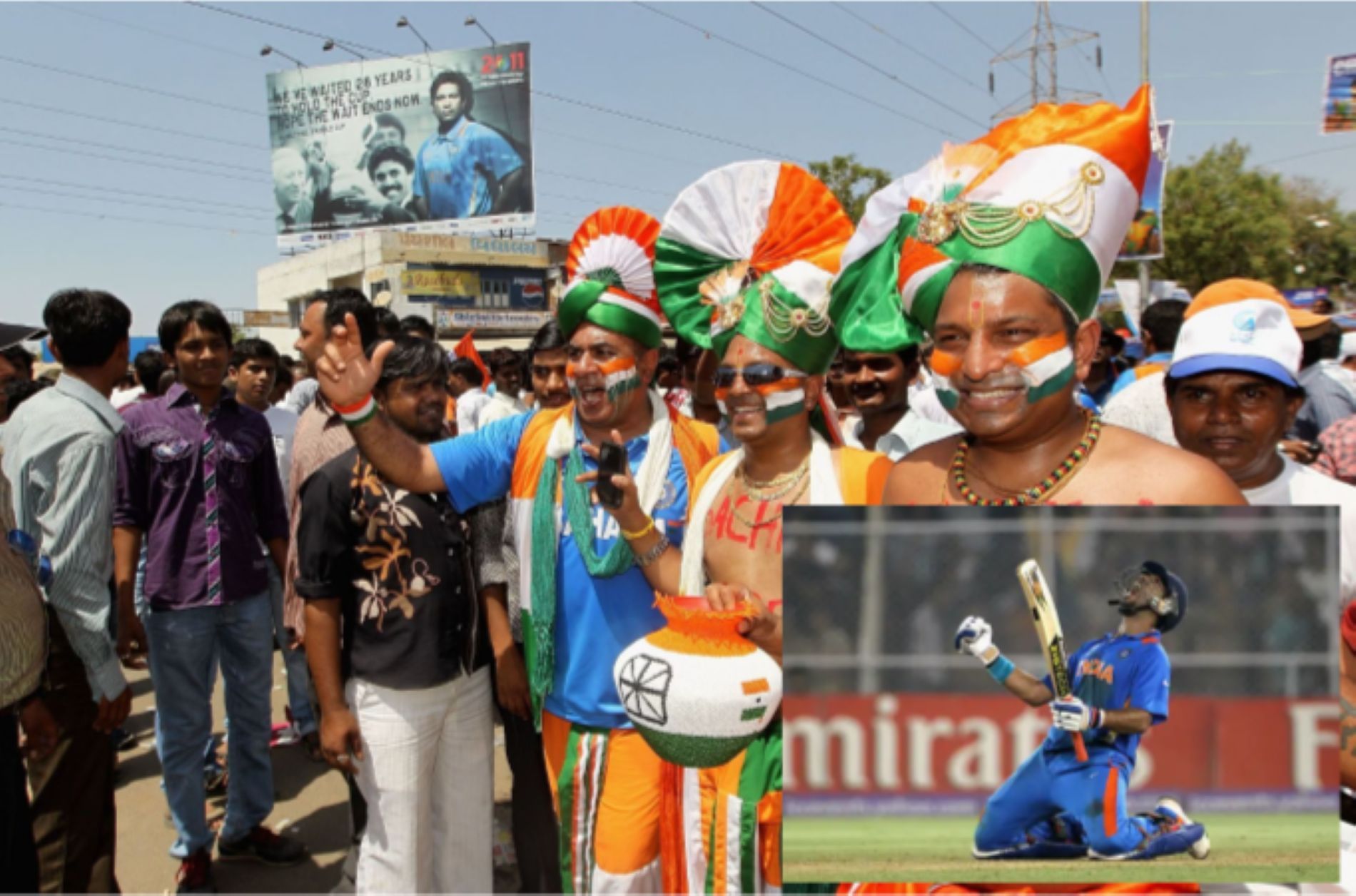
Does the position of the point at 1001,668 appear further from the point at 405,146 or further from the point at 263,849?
the point at 405,146

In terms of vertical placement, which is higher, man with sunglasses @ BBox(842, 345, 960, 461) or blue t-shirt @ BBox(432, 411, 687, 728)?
man with sunglasses @ BBox(842, 345, 960, 461)

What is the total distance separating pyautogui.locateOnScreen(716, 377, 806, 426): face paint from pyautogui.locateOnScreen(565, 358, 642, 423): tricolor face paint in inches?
22.6

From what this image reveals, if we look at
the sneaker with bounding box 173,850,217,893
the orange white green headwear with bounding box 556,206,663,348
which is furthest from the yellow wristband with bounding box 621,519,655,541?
the sneaker with bounding box 173,850,217,893

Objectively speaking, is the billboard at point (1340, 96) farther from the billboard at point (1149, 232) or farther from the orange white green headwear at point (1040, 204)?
the orange white green headwear at point (1040, 204)

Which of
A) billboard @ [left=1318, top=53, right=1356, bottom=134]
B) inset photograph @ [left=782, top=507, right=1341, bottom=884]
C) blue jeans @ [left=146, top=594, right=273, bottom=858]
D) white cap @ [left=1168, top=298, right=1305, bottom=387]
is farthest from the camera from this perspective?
billboard @ [left=1318, top=53, right=1356, bottom=134]

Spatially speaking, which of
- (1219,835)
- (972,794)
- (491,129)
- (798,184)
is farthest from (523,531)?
(491,129)

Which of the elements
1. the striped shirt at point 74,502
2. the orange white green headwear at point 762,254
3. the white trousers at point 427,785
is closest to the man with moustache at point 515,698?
the white trousers at point 427,785

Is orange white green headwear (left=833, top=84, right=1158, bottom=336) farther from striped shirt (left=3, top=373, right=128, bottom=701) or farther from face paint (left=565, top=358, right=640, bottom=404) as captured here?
striped shirt (left=3, top=373, right=128, bottom=701)

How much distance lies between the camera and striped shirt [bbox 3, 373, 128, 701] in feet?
9.84

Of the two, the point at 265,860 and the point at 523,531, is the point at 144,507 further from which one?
the point at 523,531

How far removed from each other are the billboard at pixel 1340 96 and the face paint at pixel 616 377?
15118mm

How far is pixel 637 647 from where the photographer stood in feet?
6.46

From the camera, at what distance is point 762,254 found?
2.49 m

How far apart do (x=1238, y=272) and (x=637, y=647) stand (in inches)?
1028
